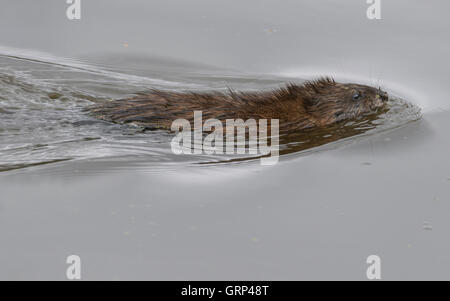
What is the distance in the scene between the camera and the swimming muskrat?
22.8 ft

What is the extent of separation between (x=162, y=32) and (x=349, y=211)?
4515 mm

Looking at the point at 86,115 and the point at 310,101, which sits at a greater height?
the point at 310,101

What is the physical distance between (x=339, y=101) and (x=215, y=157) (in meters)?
1.66

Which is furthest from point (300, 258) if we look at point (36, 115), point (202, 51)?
point (202, 51)
